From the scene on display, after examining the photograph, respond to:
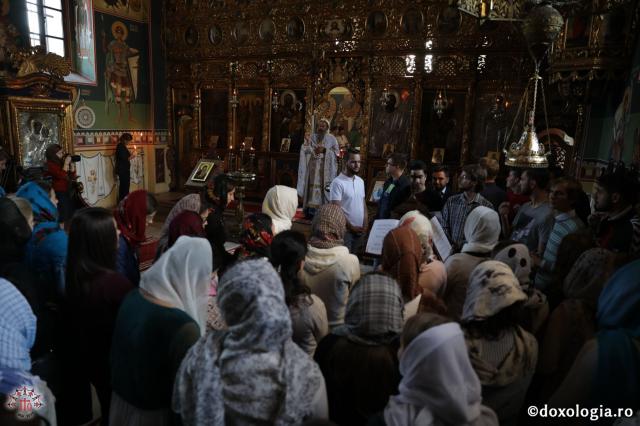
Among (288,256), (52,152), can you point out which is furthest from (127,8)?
(288,256)

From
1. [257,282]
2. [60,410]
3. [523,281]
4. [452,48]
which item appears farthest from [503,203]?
[452,48]

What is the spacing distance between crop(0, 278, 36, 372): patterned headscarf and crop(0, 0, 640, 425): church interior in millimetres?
30

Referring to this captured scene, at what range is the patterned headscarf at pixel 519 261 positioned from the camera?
8.06 feet

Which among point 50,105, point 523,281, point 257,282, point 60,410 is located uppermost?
point 50,105

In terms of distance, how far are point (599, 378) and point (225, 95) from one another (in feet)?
35.6

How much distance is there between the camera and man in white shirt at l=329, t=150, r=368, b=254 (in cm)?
493

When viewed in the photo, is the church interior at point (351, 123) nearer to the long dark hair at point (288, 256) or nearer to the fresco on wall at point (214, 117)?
the fresco on wall at point (214, 117)

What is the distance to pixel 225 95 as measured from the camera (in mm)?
11180

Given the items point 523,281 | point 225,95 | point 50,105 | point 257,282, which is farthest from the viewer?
point 225,95

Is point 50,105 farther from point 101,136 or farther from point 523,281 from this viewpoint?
point 523,281

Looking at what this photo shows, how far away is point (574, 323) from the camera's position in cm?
212

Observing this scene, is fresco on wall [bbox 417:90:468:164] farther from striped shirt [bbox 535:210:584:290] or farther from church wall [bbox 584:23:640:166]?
striped shirt [bbox 535:210:584:290]

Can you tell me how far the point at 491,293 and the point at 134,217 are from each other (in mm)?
2712

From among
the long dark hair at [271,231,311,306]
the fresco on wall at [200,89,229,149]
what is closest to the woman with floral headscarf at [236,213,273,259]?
the long dark hair at [271,231,311,306]
